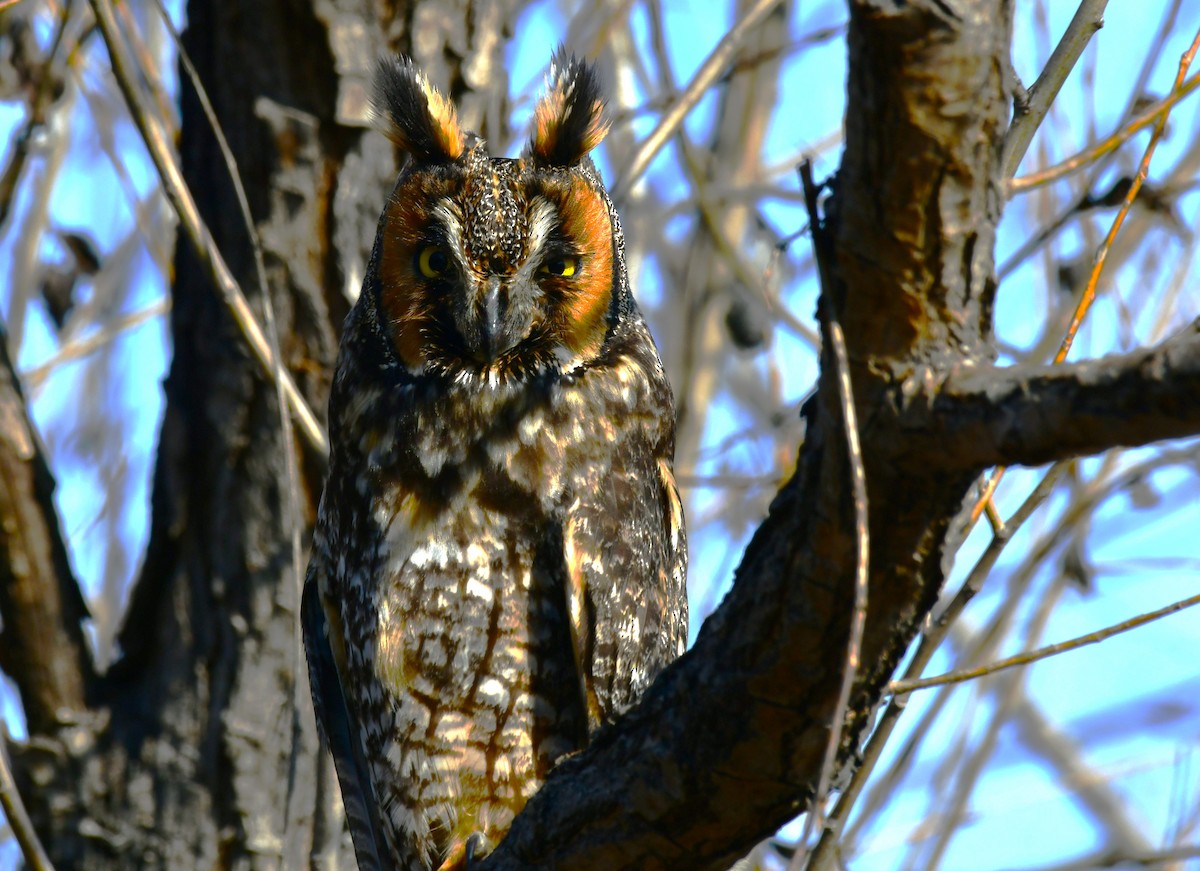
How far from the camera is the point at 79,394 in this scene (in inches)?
204

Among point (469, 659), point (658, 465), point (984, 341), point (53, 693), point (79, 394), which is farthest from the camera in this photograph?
point (79, 394)

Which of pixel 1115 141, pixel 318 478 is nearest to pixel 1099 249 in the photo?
pixel 1115 141

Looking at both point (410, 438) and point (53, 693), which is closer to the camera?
point (410, 438)

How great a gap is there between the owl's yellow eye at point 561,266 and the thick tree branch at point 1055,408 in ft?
4.19

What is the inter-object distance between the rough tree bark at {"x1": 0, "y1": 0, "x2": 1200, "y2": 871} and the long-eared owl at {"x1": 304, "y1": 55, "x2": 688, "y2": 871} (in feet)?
0.95

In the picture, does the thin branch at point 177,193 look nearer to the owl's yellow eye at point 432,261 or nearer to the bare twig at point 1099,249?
the owl's yellow eye at point 432,261

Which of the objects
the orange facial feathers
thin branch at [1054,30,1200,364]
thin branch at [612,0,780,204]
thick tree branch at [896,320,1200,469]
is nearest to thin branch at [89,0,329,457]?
the orange facial feathers

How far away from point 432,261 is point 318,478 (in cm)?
80

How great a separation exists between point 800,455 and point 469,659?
1.20 m

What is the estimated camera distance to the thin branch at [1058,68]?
5.27 ft

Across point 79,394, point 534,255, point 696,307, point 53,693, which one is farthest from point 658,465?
point 79,394

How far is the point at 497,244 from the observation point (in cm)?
224

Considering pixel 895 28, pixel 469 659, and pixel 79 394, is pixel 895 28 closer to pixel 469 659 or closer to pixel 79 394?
pixel 469 659

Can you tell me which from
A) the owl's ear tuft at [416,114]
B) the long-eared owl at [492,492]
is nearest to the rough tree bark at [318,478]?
the long-eared owl at [492,492]
